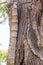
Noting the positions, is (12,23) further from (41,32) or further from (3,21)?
(3,21)

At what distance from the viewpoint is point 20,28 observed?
8.54 ft

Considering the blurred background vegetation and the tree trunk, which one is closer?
the tree trunk

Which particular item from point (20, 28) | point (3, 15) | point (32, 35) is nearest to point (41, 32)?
point (32, 35)

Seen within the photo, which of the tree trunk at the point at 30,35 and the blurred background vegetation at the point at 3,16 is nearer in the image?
the tree trunk at the point at 30,35

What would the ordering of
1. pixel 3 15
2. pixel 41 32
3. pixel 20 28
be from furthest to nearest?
pixel 3 15 < pixel 20 28 < pixel 41 32

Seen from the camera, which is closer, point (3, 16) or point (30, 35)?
point (30, 35)

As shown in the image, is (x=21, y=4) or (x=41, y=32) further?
(x=21, y=4)

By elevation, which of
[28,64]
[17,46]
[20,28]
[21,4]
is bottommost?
[28,64]

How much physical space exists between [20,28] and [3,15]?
1268 mm

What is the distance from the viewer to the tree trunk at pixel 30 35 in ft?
7.97

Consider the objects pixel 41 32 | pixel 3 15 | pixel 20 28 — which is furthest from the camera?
pixel 3 15

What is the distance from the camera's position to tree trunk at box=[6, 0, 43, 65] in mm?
2430

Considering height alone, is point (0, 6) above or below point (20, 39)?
above

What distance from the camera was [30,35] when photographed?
8.20 ft
